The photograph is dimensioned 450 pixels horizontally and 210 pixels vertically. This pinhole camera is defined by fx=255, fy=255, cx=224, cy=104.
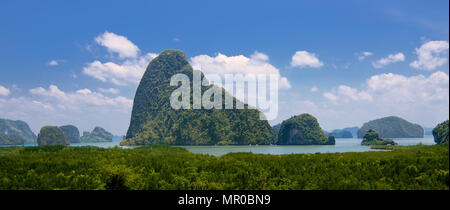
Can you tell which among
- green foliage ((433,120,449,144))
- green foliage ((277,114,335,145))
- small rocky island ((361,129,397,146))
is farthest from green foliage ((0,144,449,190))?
green foliage ((277,114,335,145))

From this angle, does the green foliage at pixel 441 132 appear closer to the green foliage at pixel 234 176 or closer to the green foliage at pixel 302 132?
the green foliage at pixel 302 132

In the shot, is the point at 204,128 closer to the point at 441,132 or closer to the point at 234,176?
the point at 441,132

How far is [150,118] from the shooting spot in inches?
7736

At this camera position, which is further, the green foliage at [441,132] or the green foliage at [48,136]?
the green foliage at [48,136]

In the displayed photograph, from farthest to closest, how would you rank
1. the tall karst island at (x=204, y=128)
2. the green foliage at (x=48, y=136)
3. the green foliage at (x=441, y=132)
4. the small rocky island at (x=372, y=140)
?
the tall karst island at (x=204, y=128)
the green foliage at (x=48, y=136)
the small rocky island at (x=372, y=140)
the green foliage at (x=441, y=132)

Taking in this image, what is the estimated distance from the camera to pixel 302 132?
177 metres

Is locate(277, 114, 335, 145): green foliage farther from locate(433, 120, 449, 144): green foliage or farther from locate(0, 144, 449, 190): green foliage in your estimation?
locate(0, 144, 449, 190): green foliage


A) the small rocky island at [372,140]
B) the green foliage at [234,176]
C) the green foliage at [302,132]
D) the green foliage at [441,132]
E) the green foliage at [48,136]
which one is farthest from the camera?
the green foliage at [302,132]

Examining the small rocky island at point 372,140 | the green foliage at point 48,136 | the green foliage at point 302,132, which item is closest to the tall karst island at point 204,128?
the green foliage at point 302,132

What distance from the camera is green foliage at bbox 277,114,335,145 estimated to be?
577 feet

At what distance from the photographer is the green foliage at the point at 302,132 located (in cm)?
17575

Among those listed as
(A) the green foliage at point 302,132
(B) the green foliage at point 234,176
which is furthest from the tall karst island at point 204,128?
(B) the green foliage at point 234,176

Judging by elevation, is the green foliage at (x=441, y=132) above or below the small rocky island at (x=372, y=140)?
above

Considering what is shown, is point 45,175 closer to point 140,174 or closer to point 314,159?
point 140,174
